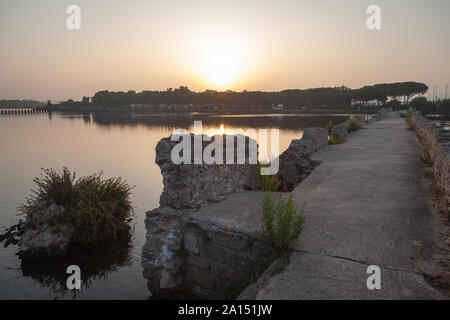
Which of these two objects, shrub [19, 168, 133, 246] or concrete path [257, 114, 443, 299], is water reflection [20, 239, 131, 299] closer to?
shrub [19, 168, 133, 246]

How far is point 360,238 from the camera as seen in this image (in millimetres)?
4613

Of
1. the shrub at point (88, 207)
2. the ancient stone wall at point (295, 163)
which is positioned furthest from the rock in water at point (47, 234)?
the ancient stone wall at point (295, 163)

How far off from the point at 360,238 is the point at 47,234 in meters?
7.73

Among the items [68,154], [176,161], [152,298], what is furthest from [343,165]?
[68,154]

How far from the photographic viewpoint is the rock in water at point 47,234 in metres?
8.60

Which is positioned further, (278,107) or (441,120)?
(278,107)

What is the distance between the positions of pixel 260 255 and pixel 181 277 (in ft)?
5.92

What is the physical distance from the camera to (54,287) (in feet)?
25.0

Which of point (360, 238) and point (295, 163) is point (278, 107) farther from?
point (360, 238)

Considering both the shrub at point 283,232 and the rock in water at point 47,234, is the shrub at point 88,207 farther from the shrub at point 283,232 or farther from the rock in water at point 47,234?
the shrub at point 283,232

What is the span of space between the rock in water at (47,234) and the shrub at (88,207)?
0.61ft

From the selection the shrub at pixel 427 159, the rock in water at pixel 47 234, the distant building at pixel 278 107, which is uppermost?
the distant building at pixel 278 107

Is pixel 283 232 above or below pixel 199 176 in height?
below

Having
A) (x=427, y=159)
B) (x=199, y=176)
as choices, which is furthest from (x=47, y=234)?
(x=427, y=159)
